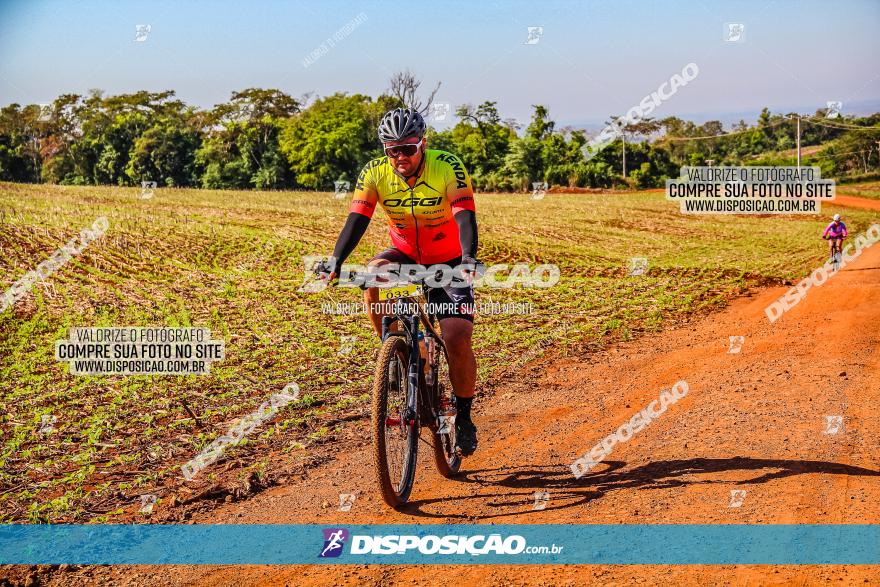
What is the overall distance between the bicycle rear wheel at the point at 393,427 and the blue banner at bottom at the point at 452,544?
1.45 ft

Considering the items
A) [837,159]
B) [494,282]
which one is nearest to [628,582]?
[494,282]

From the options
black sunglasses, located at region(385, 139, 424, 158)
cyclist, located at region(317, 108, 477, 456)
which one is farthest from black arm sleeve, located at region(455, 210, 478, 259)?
black sunglasses, located at region(385, 139, 424, 158)

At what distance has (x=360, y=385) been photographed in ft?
33.9

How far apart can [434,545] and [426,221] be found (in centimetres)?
279

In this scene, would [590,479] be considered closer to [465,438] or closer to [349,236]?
[465,438]

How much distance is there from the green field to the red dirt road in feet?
3.77

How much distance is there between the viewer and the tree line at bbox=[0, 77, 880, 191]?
7200 cm

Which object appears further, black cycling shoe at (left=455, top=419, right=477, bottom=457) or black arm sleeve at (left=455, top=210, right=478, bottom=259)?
black cycling shoe at (left=455, top=419, right=477, bottom=457)

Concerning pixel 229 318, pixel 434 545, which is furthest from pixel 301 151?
pixel 434 545

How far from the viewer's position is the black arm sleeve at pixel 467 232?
6316 mm

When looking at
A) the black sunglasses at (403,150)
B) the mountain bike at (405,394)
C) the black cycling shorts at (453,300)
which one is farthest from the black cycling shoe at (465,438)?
the black sunglasses at (403,150)

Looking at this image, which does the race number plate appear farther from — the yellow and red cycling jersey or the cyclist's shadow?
the cyclist's shadow

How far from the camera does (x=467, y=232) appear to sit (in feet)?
21.1

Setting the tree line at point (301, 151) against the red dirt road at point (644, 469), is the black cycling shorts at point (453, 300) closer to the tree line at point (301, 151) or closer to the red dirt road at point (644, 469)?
the red dirt road at point (644, 469)
